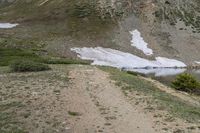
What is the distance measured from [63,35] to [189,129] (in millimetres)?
95588

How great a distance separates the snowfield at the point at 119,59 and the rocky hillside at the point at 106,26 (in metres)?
2.95

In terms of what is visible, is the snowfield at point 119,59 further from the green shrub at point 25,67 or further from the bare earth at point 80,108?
the bare earth at point 80,108

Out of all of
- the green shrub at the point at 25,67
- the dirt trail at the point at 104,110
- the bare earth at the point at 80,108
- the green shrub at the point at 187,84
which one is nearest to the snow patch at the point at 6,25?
the green shrub at the point at 187,84

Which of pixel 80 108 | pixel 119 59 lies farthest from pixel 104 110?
Answer: pixel 119 59

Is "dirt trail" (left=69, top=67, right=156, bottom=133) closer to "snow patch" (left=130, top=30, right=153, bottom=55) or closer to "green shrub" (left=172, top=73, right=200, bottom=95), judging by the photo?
"green shrub" (left=172, top=73, right=200, bottom=95)

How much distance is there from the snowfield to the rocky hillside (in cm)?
295

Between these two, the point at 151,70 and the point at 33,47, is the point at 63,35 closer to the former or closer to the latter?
the point at 33,47

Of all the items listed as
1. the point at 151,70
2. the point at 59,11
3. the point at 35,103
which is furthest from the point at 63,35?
the point at 35,103

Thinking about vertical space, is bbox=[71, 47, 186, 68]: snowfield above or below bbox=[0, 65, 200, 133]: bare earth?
below

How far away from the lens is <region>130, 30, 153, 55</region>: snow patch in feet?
360

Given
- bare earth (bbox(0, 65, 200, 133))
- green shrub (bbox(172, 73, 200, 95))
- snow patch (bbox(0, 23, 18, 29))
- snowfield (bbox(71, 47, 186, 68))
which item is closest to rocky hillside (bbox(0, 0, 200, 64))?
snow patch (bbox(0, 23, 18, 29))

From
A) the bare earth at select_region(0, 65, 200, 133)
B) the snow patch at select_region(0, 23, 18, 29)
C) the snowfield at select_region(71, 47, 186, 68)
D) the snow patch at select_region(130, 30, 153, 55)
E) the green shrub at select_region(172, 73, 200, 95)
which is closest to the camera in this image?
the bare earth at select_region(0, 65, 200, 133)

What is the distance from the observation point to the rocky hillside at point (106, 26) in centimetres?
11056

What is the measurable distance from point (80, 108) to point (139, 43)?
87.4 m
